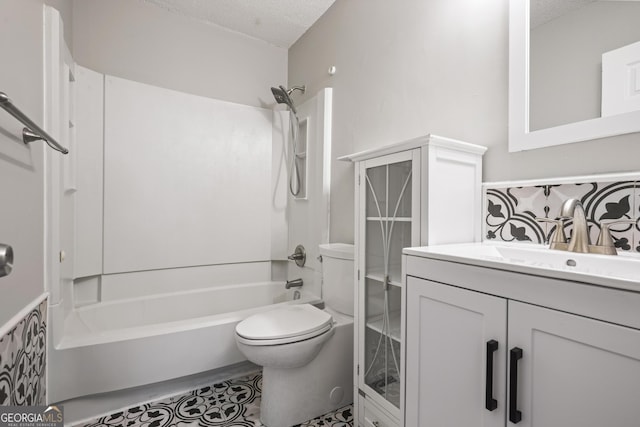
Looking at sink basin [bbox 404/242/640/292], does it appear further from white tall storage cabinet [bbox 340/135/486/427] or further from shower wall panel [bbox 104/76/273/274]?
shower wall panel [bbox 104/76/273/274]

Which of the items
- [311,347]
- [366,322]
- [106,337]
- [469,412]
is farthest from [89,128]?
[469,412]

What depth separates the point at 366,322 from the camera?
1425mm

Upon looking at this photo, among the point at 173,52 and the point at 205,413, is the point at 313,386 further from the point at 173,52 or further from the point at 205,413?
the point at 173,52

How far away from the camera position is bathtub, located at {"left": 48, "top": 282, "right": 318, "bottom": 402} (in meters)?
1.41

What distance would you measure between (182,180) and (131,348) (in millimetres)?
1178

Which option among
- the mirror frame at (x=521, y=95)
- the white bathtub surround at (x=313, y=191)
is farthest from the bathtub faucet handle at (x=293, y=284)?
the mirror frame at (x=521, y=95)

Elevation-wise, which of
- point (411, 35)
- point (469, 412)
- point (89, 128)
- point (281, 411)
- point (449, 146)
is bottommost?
point (281, 411)

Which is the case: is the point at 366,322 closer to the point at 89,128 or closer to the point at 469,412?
the point at 469,412

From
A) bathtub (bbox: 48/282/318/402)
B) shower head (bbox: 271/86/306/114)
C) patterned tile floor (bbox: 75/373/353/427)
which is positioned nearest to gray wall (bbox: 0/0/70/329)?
bathtub (bbox: 48/282/318/402)

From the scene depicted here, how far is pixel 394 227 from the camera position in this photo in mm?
1309

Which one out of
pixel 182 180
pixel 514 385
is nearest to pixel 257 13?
pixel 182 180

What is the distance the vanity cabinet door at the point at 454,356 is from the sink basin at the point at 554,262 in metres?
0.09

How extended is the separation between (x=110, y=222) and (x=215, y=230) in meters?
0.68

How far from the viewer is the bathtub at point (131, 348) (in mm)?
1413
